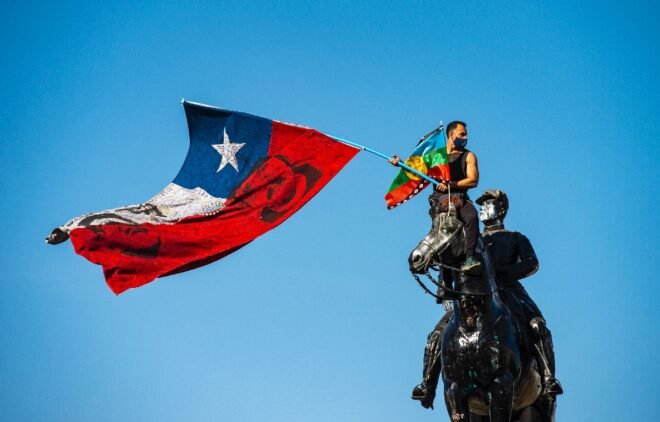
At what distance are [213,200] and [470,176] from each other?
14.5 ft

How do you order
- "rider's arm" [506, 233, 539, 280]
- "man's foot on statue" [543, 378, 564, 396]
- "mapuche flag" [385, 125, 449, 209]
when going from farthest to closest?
"rider's arm" [506, 233, 539, 280], "man's foot on statue" [543, 378, 564, 396], "mapuche flag" [385, 125, 449, 209]

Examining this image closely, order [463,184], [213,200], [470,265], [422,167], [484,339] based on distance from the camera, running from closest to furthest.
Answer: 1. [470,265]
2. [463,184]
3. [484,339]
4. [422,167]
5. [213,200]

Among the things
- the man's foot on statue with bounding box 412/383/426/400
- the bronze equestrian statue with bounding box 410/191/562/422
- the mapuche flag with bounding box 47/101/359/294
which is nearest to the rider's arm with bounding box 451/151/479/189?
the bronze equestrian statue with bounding box 410/191/562/422

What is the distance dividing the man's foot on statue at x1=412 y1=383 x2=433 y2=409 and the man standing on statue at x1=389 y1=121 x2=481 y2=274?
370 cm

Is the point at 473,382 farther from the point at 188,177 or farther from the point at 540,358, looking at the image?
Answer: the point at 188,177

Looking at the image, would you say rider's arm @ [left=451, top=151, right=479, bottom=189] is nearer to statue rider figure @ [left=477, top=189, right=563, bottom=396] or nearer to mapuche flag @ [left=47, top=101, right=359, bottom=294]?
mapuche flag @ [left=47, top=101, right=359, bottom=294]

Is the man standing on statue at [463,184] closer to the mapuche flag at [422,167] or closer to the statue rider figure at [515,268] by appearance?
the mapuche flag at [422,167]

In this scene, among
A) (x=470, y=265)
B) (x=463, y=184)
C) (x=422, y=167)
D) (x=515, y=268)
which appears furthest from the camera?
(x=515, y=268)

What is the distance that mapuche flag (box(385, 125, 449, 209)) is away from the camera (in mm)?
16453

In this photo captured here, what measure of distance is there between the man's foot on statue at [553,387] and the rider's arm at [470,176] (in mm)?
4188

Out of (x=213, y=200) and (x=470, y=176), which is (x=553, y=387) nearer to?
(x=470, y=176)

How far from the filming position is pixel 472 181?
1596 centimetres

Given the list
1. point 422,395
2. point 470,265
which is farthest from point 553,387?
point 470,265

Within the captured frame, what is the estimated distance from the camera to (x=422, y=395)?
18.7 metres
